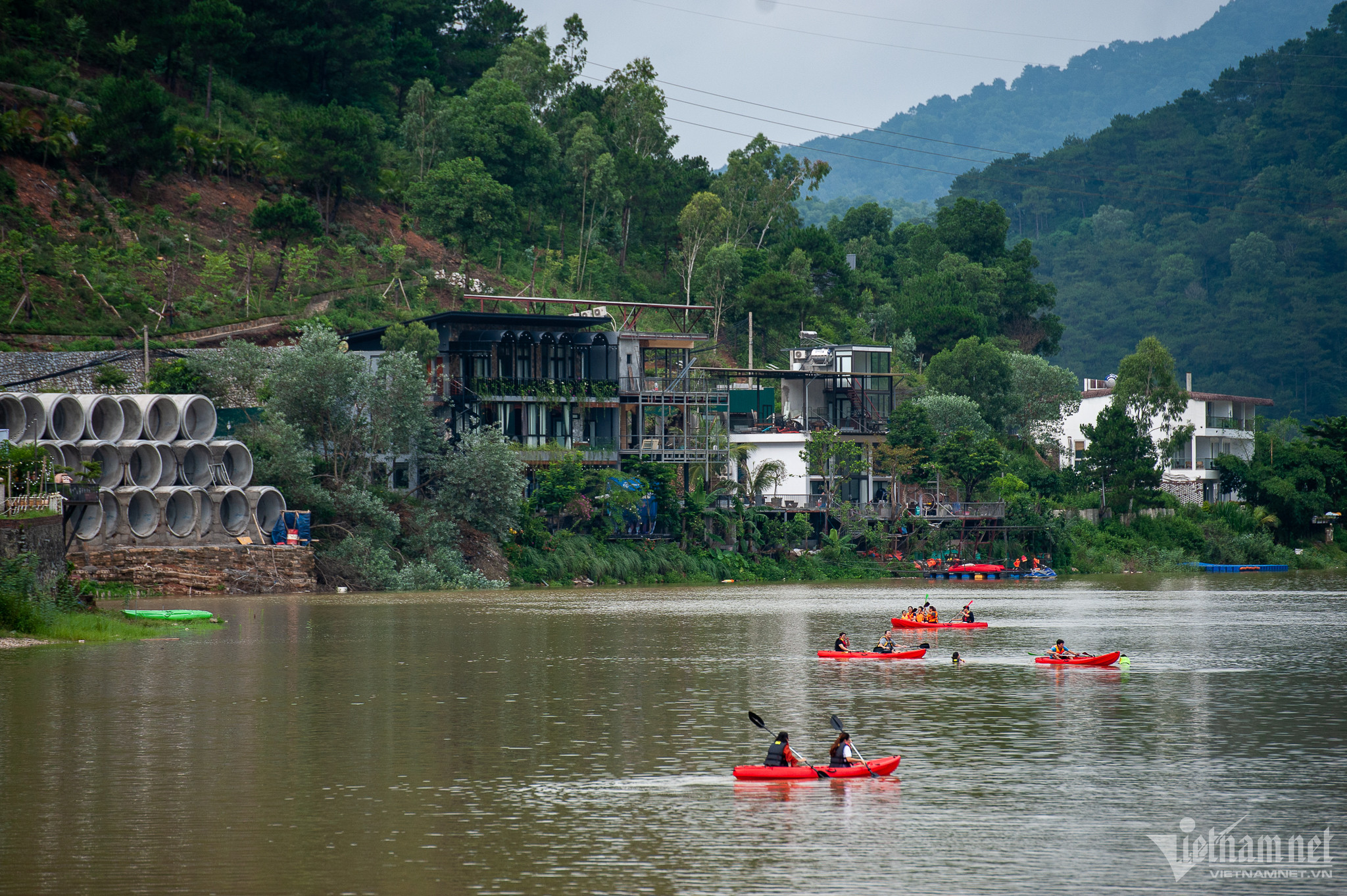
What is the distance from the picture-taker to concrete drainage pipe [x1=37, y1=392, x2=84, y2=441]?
55531 mm

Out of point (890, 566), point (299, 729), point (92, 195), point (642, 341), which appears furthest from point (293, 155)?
point (299, 729)

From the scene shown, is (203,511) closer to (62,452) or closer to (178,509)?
(178,509)

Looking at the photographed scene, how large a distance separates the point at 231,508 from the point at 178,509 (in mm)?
2493

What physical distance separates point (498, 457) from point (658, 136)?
57135 mm

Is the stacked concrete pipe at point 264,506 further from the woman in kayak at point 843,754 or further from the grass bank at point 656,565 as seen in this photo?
the woman in kayak at point 843,754

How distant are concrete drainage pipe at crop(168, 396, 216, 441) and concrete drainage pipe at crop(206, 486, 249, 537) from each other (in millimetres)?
2590

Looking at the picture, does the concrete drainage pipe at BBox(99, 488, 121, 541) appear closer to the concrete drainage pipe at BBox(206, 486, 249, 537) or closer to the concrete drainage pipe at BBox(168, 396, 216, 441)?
the concrete drainage pipe at BBox(206, 486, 249, 537)

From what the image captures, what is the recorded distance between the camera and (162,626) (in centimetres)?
4544

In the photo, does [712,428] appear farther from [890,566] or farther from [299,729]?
[299,729]

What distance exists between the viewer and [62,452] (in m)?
54.9

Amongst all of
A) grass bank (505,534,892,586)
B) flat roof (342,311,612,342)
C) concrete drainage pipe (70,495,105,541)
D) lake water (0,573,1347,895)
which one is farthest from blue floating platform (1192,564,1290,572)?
concrete drainage pipe (70,495,105,541)

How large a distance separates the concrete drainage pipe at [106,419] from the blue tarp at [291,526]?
7.12m

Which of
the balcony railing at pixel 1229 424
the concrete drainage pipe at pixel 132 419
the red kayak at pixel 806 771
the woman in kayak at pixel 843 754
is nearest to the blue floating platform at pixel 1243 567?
the balcony railing at pixel 1229 424

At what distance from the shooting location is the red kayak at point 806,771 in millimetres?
22188
